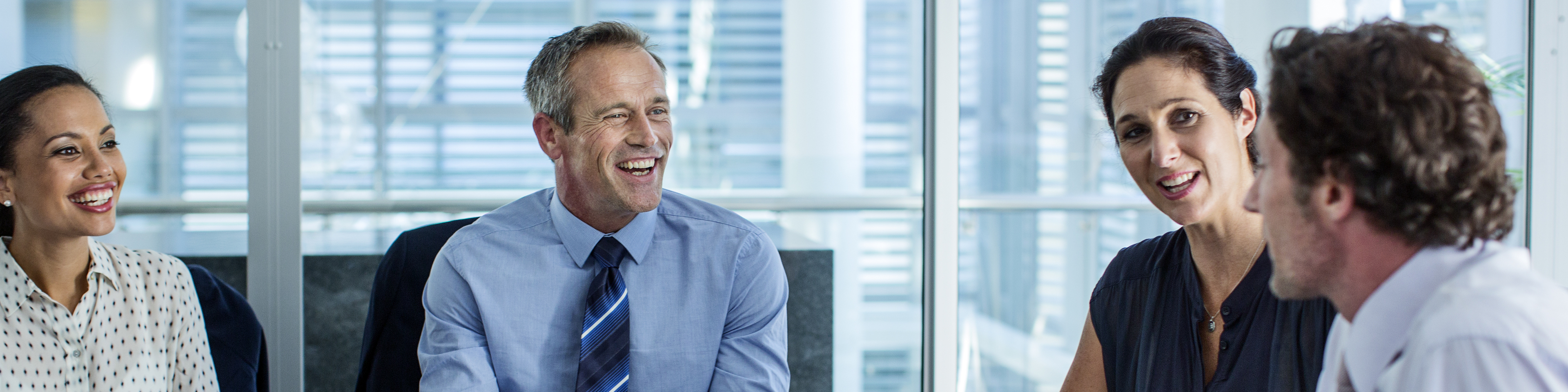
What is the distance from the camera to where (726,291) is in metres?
1.71

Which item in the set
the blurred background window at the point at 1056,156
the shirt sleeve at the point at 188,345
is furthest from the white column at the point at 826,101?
the shirt sleeve at the point at 188,345

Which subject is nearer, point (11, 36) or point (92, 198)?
point (92, 198)

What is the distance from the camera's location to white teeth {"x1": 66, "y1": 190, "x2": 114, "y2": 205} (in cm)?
166

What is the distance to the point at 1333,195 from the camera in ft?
2.88

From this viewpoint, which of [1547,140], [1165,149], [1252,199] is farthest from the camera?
[1547,140]

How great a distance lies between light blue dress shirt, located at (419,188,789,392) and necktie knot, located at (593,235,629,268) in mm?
11

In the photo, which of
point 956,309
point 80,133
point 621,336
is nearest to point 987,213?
point 956,309

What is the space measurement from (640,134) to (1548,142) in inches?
97.0

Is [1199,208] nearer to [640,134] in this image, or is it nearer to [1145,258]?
[1145,258]

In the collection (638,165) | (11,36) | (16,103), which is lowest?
(638,165)

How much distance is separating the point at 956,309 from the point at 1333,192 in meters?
1.58

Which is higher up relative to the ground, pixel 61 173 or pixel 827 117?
pixel 827 117

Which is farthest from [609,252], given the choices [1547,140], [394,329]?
[1547,140]

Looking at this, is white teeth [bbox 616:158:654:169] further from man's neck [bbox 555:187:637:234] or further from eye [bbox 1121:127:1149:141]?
eye [bbox 1121:127:1149:141]
